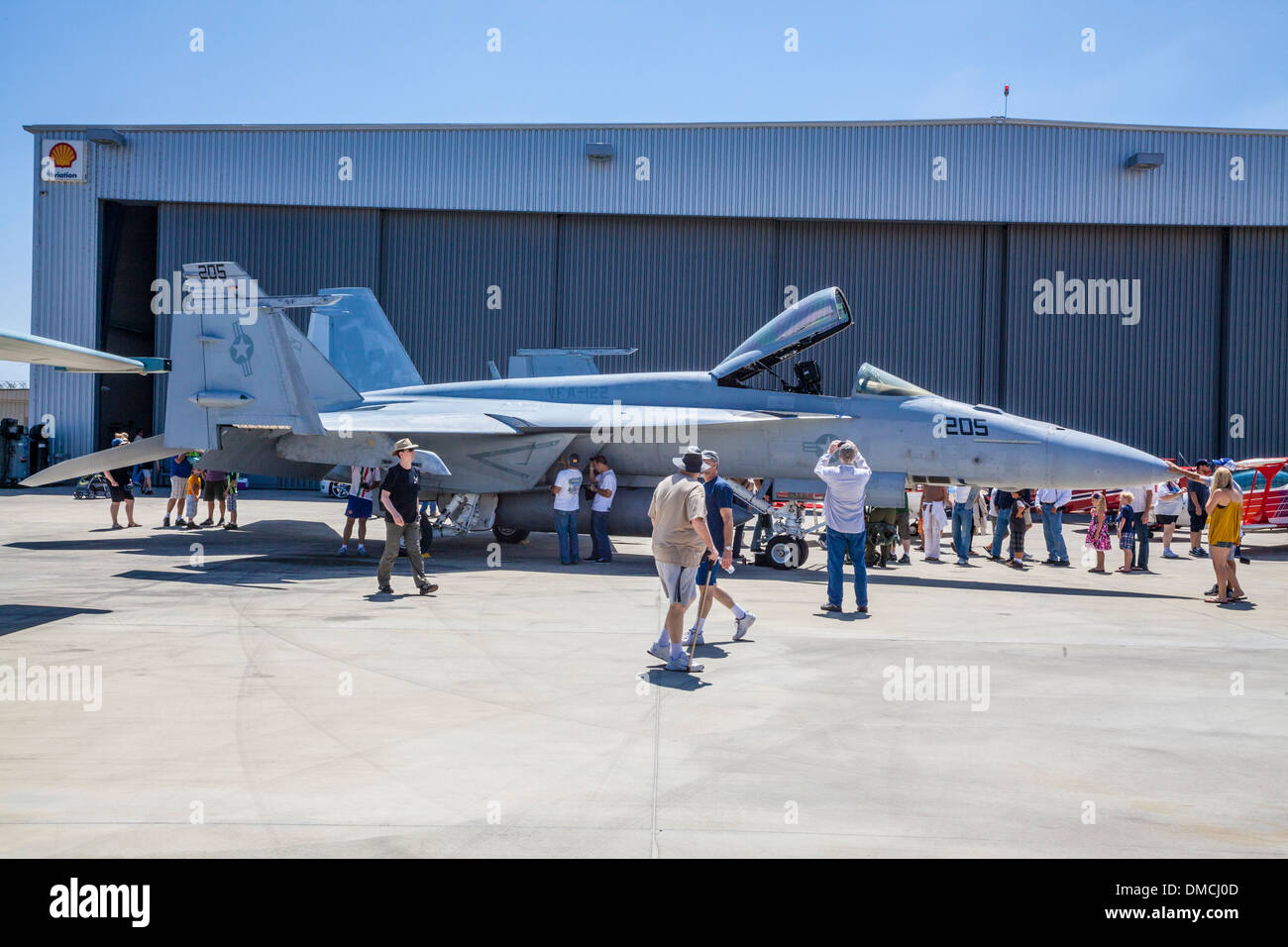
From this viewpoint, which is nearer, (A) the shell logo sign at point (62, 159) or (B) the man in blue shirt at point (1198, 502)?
(B) the man in blue shirt at point (1198, 502)

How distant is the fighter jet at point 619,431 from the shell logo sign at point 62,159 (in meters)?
20.3

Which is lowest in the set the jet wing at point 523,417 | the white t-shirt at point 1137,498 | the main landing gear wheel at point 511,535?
the main landing gear wheel at point 511,535

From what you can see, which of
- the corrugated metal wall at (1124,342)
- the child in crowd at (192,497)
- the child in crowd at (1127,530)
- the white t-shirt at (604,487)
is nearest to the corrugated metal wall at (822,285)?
the corrugated metal wall at (1124,342)

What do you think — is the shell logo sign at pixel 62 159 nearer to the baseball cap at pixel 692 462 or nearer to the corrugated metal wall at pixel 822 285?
the corrugated metal wall at pixel 822 285

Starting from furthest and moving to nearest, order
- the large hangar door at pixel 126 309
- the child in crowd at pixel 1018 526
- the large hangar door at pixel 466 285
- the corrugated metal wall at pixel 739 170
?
1. the large hangar door at pixel 126 309
2. the large hangar door at pixel 466 285
3. the corrugated metal wall at pixel 739 170
4. the child in crowd at pixel 1018 526

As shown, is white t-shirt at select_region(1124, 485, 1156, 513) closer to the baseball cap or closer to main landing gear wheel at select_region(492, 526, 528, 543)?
main landing gear wheel at select_region(492, 526, 528, 543)

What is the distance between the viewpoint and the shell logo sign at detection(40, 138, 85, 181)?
29656 millimetres

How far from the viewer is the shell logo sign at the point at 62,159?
2966 centimetres

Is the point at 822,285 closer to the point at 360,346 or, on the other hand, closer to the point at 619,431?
the point at 360,346

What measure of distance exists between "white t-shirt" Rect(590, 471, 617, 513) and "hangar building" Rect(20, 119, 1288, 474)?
16.8m

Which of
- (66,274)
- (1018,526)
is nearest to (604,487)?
(1018,526)

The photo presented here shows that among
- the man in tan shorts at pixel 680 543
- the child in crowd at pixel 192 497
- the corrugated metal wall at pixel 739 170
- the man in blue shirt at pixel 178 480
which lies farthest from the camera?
the corrugated metal wall at pixel 739 170

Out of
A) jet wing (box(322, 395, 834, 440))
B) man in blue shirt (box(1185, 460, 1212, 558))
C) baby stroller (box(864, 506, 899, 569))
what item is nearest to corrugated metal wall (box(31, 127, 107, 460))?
jet wing (box(322, 395, 834, 440))
